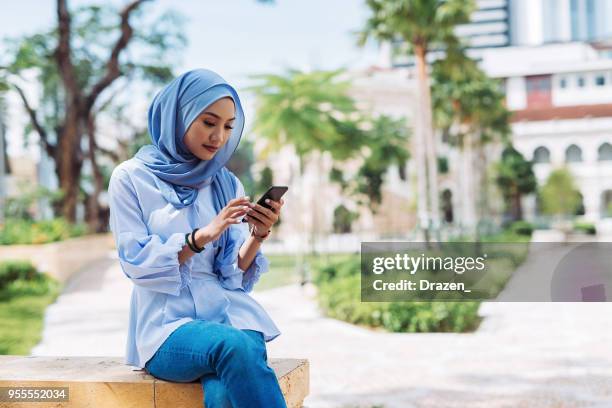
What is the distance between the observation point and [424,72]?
14.7m

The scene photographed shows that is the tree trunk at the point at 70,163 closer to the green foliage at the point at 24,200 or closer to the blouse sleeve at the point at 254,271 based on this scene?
the green foliage at the point at 24,200

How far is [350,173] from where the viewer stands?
3084 cm

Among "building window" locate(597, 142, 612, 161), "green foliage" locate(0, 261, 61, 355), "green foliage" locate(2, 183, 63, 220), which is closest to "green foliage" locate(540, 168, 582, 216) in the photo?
"building window" locate(597, 142, 612, 161)

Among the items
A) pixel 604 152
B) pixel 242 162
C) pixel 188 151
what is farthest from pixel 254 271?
pixel 604 152

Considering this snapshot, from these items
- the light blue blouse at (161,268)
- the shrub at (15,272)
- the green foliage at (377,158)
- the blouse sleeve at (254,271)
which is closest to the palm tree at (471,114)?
the green foliage at (377,158)

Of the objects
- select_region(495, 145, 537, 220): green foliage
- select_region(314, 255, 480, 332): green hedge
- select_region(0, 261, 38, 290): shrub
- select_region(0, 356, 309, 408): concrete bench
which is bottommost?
select_region(314, 255, 480, 332): green hedge

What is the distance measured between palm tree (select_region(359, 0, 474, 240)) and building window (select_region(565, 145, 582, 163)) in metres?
24.0

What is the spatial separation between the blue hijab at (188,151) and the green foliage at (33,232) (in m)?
11.4

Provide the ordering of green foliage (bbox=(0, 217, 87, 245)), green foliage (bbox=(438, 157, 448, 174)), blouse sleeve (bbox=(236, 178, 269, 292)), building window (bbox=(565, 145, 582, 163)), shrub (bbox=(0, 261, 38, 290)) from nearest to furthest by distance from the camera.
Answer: blouse sleeve (bbox=(236, 178, 269, 292))
shrub (bbox=(0, 261, 38, 290))
green foliage (bbox=(0, 217, 87, 245))
green foliage (bbox=(438, 157, 448, 174))
building window (bbox=(565, 145, 582, 163))

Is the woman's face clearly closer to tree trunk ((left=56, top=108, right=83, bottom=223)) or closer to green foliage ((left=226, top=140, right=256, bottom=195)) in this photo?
tree trunk ((left=56, top=108, right=83, bottom=223))

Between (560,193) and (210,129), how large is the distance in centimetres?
3248

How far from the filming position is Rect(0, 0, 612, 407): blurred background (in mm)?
6242

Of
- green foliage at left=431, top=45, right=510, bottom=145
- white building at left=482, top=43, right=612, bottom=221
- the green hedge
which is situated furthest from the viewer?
white building at left=482, top=43, right=612, bottom=221

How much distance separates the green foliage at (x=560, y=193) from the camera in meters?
32.5
